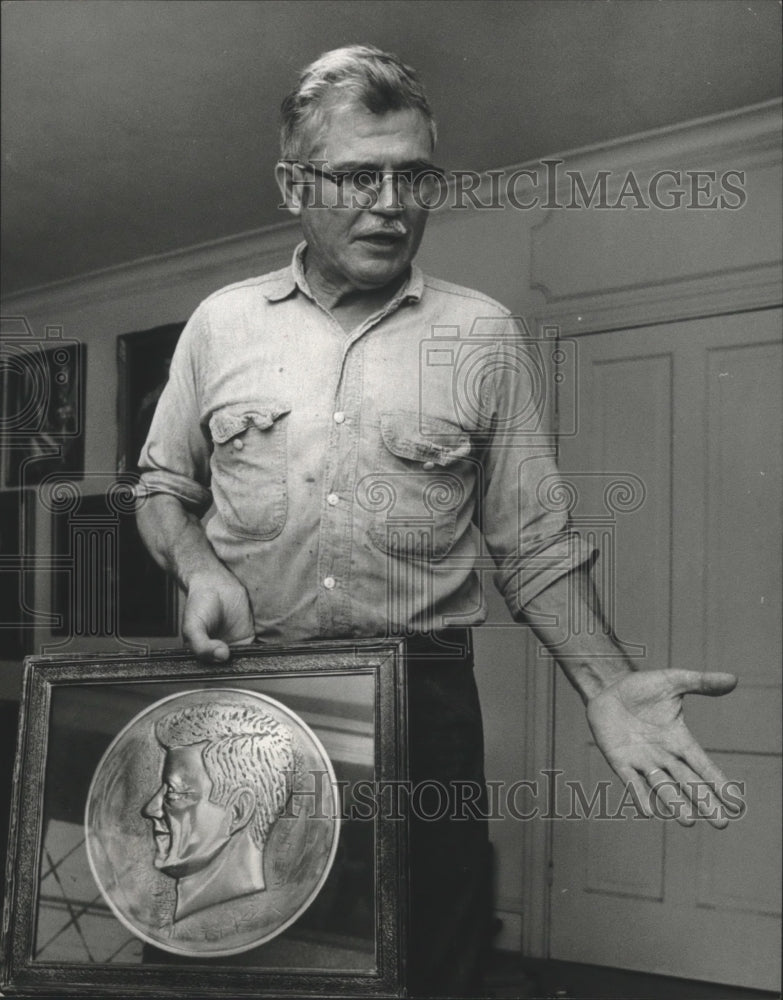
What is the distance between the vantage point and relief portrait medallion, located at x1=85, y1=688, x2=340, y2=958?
85cm

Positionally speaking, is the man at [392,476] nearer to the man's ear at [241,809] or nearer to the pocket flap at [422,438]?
the pocket flap at [422,438]

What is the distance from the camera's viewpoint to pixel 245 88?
3.18 feet

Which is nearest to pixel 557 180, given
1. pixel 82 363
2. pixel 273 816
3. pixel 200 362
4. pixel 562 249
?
pixel 562 249

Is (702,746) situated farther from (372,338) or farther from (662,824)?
(372,338)

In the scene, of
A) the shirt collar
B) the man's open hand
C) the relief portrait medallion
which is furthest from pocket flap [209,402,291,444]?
the man's open hand

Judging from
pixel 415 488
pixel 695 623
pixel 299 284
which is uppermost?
pixel 299 284

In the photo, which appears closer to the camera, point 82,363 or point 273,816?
point 273,816

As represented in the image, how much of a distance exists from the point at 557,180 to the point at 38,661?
0.65 meters

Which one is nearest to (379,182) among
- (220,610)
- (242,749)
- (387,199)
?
(387,199)

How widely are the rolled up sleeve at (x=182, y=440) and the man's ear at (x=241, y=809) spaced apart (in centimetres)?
25

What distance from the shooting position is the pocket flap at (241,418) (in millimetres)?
907

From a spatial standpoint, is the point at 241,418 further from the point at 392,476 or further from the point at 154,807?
the point at 154,807

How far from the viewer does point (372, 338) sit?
910 millimetres

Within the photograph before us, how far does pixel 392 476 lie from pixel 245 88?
40cm
